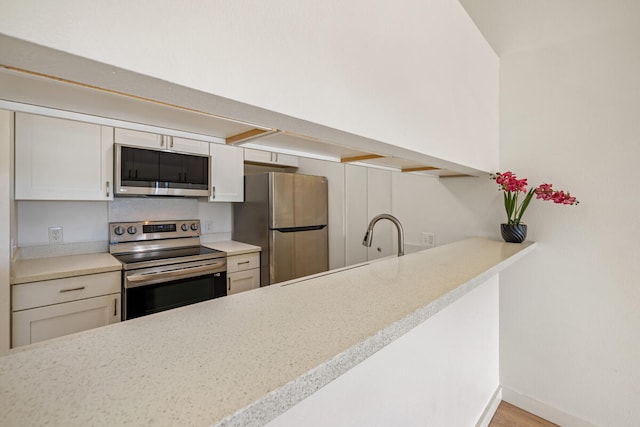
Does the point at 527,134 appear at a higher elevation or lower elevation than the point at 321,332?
higher

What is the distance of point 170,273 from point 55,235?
0.99 metres

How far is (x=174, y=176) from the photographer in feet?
7.78

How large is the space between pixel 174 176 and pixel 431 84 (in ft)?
6.81

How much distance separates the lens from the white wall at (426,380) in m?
0.83

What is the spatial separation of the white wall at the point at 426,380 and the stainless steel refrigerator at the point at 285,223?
5.73 feet

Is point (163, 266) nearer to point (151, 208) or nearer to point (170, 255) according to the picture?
point (170, 255)

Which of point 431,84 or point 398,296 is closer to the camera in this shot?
point 398,296

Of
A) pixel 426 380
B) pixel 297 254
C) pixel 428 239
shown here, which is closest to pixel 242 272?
pixel 297 254

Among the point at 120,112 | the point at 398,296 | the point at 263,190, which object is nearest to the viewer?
the point at 120,112

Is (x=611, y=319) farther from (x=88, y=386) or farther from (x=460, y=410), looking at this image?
(x=88, y=386)

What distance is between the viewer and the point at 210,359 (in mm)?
479

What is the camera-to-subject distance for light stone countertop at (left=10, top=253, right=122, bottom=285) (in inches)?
64.6

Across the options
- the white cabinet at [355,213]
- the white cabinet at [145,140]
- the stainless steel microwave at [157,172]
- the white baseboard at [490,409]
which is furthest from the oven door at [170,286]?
the white baseboard at [490,409]

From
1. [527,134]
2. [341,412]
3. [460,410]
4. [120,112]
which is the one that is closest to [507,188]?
[527,134]
